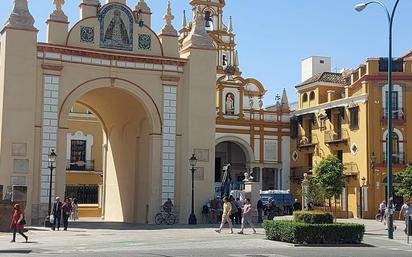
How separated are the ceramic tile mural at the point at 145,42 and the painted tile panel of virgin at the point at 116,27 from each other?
0.56 metres

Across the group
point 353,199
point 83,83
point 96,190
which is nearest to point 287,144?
point 353,199

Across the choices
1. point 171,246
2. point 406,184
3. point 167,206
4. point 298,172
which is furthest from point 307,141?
point 171,246

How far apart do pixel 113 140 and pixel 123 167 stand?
6.13ft

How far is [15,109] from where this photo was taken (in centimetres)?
3186

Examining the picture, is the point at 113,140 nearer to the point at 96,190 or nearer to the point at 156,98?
the point at 156,98

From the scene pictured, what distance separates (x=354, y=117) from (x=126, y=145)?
20278mm

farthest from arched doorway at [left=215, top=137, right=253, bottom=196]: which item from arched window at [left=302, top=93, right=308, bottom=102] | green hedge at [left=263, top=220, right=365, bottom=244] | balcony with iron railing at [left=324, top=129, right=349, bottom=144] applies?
green hedge at [left=263, top=220, right=365, bottom=244]

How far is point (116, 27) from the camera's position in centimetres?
3475

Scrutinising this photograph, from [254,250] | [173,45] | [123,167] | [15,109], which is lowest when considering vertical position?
[254,250]

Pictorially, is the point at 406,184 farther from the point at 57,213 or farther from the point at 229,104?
the point at 57,213

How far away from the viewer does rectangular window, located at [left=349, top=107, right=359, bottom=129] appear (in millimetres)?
51188

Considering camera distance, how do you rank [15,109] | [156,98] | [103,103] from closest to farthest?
1. [15,109]
2. [156,98]
3. [103,103]

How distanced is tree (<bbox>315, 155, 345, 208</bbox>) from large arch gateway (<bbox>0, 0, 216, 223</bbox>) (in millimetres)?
14423

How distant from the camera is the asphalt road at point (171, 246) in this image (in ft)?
60.9
